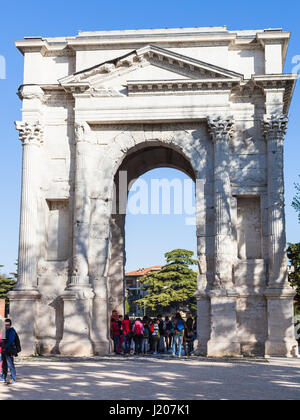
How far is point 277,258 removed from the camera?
68.0ft

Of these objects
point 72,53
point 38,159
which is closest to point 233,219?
point 38,159

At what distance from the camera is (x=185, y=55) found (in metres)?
22.1

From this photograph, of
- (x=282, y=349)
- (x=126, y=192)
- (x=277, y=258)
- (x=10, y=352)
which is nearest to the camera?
(x=10, y=352)

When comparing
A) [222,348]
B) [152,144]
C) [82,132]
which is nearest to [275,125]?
[152,144]

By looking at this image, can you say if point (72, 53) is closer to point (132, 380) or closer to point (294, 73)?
point (294, 73)

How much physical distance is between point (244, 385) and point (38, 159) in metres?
12.6

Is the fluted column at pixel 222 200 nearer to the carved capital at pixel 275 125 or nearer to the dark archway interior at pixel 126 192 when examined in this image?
the carved capital at pixel 275 125

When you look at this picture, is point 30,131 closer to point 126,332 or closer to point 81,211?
point 81,211

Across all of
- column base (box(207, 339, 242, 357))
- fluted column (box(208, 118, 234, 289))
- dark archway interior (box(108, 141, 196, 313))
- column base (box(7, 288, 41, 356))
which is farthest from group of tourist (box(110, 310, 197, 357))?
column base (box(7, 288, 41, 356))

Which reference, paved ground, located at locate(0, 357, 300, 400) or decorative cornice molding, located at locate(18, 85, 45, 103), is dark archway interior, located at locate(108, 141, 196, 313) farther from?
paved ground, located at locate(0, 357, 300, 400)

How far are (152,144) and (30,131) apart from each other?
14.8 ft

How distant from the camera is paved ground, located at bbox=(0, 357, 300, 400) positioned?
11.1m

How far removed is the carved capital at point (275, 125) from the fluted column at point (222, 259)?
4.23 feet

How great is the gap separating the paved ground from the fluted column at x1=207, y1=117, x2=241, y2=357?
1.20 metres
